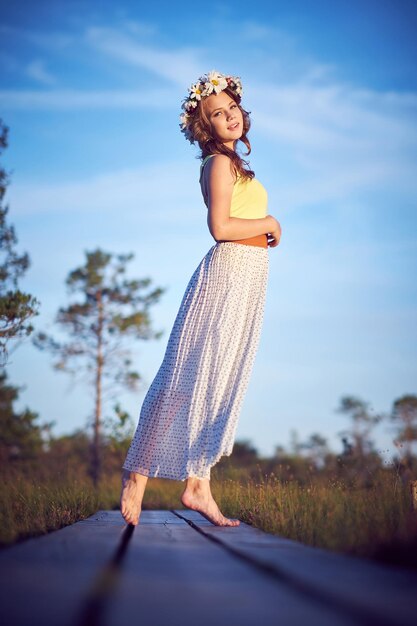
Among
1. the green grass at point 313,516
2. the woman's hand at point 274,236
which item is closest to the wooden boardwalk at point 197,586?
the green grass at point 313,516

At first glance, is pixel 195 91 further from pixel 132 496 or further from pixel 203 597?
pixel 203 597

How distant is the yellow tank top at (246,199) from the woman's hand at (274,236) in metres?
0.11

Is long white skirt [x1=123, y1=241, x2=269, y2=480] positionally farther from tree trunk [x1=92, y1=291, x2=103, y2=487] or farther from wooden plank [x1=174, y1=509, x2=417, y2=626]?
tree trunk [x1=92, y1=291, x2=103, y2=487]

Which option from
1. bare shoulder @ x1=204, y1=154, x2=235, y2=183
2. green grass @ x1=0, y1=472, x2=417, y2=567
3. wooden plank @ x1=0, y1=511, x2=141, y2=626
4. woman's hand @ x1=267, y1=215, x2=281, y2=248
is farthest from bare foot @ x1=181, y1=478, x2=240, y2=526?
bare shoulder @ x1=204, y1=154, x2=235, y2=183

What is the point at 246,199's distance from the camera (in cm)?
369

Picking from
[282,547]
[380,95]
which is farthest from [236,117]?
[380,95]

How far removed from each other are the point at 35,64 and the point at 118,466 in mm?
17807

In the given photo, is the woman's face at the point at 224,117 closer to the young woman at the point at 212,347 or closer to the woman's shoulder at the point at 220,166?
the young woman at the point at 212,347

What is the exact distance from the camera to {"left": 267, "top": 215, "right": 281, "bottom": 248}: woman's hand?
146 inches

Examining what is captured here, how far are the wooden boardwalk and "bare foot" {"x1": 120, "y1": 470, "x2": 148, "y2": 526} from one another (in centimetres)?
106

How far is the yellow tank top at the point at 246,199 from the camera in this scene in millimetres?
3656

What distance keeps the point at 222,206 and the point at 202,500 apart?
1412mm

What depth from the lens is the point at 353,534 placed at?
209 centimetres

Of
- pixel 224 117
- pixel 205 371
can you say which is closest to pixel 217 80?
pixel 224 117
